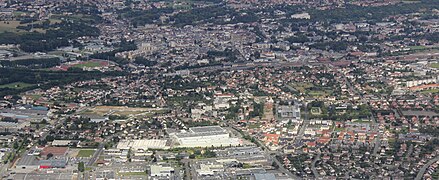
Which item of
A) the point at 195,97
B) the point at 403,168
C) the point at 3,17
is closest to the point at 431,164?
the point at 403,168

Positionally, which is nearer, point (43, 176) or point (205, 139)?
point (43, 176)

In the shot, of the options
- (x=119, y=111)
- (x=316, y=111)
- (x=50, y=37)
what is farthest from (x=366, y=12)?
(x=119, y=111)

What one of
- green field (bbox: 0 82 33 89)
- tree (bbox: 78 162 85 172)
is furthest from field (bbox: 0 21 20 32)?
tree (bbox: 78 162 85 172)

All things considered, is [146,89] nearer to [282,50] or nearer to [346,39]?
[282,50]

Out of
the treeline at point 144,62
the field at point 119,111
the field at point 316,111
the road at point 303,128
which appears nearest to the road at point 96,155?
the field at point 119,111

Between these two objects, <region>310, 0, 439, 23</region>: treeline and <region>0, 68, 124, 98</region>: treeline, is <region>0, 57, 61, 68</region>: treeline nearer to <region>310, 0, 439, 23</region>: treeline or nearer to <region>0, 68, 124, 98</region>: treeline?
<region>0, 68, 124, 98</region>: treeline

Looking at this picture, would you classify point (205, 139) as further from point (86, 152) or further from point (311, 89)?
point (311, 89)

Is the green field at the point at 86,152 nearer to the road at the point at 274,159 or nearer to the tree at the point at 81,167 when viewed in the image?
the tree at the point at 81,167
